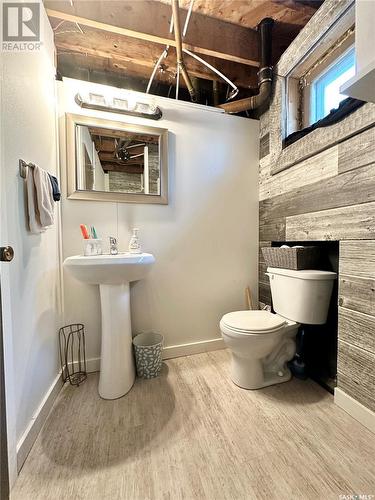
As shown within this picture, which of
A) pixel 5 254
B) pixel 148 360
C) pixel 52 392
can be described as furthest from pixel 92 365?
pixel 5 254

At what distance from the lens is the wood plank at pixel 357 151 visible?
1.02m

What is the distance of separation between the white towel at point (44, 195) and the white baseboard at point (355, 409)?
182cm

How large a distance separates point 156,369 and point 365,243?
1.42m

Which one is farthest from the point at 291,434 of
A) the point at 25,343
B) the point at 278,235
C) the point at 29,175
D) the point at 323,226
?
the point at 29,175

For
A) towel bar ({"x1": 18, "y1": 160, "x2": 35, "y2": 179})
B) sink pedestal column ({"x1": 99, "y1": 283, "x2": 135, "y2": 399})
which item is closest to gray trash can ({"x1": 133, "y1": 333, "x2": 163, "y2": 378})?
sink pedestal column ({"x1": 99, "y1": 283, "x2": 135, "y2": 399})

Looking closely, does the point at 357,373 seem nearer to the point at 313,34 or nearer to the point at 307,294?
the point at 307,294

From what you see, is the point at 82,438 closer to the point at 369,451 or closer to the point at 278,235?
the point at 369,451

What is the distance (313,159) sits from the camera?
134cm

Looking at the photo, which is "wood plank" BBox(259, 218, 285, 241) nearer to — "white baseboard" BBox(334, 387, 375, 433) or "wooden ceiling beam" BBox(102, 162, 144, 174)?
"white baseboard" BBox(334, 387, 375, 433)

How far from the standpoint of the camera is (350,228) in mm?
1120

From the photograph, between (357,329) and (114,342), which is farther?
(114,342)

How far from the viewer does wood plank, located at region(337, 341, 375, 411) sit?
1.04 meters

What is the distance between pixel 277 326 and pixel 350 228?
2.18ft

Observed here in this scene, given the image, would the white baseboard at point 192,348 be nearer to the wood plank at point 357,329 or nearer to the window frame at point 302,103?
the wood plank at point 357,329
